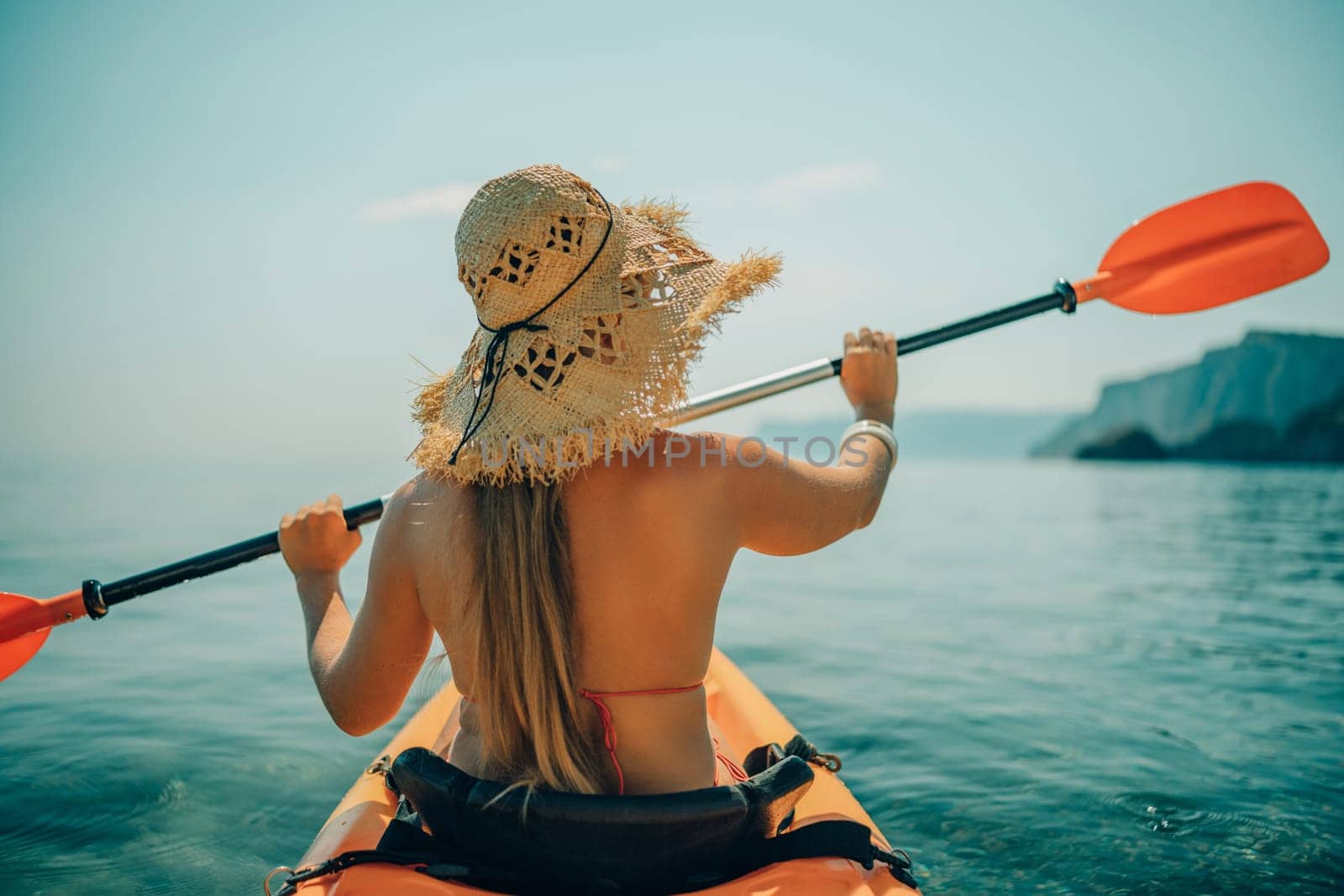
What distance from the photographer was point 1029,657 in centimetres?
647

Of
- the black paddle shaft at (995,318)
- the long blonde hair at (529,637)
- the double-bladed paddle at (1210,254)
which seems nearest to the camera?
the long blonde hair at (529,637)

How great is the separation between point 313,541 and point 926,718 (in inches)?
148

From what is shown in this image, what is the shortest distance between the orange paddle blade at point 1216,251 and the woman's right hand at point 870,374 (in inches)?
62.7

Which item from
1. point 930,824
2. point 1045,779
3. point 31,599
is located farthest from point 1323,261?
point 31,599

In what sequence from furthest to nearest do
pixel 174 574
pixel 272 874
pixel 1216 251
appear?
pixel 1216 251, pixel 174 574, pixel 272 874

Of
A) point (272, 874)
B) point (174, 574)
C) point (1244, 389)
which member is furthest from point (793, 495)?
point (1244, 389)

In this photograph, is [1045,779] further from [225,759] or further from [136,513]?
[136,513]

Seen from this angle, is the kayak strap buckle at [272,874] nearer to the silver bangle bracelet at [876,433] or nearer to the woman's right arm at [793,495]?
the woman's right arm at [793,495]

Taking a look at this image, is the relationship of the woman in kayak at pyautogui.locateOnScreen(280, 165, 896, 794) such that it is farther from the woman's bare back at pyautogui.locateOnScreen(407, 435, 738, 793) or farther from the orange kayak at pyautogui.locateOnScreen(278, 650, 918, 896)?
the orange kayak at pyautogui.locateOnScreen(278, 650, 918, 896)

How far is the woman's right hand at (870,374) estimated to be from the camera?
2328 mm

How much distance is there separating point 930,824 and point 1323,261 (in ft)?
8.65

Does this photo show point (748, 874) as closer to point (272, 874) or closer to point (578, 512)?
point (578, 512)

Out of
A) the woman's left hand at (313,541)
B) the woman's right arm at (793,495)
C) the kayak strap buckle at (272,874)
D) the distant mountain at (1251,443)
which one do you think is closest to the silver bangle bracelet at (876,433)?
the woman's right arm at (793,495)

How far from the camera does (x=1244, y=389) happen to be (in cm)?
5919
